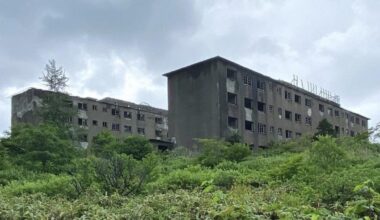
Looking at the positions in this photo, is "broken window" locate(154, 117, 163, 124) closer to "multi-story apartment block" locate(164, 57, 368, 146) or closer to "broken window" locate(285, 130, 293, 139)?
"multi-story apartment block" locate(164, 57, 368, 146)

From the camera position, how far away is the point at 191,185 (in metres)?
10.6

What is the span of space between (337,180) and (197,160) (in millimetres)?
10460

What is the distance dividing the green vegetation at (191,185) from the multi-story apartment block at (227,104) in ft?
56.4

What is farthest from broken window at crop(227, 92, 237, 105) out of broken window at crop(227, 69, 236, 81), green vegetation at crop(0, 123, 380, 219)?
green vegetation at crop(0, 123, 380, 219)

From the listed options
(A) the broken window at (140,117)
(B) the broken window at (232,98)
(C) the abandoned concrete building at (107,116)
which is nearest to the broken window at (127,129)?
(C) the abandoned concrete building at (107,116)

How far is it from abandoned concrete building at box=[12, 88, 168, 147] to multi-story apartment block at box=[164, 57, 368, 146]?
443 centimetres

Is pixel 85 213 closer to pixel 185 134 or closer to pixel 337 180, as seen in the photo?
pixel 337 180

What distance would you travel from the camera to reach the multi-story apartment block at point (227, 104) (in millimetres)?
37656

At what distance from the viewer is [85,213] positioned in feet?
20.2

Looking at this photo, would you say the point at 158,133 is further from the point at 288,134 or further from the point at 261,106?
the point at 261,106

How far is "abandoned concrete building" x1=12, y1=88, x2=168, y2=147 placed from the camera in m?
→ 44.4

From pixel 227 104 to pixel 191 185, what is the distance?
27957 millimetres

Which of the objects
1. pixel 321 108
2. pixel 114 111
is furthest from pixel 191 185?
pixel 114 111

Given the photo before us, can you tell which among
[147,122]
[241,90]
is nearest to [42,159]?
[241,90]
